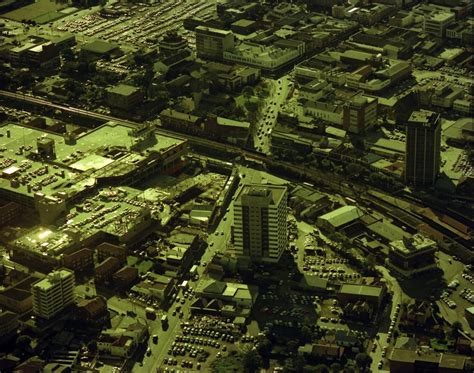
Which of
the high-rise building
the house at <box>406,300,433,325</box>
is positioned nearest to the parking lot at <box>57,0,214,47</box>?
the high-rise building

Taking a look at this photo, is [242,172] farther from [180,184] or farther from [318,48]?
[318,48]

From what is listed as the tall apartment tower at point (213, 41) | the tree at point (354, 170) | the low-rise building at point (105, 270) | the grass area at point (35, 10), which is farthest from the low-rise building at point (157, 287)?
the grass area at point (35, 10)

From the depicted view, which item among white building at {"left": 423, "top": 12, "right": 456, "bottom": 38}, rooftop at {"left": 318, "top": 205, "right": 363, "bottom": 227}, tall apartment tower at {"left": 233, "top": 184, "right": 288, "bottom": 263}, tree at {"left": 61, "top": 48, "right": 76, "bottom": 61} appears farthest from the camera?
white building at {"left": 423, "top": 12, "right": 456, "bottom": 38}

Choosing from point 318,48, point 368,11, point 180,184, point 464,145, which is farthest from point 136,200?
point 368,11

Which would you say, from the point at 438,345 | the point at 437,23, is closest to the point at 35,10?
the point at 437,23

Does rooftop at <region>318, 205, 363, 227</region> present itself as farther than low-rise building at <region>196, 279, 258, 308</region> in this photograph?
Yes

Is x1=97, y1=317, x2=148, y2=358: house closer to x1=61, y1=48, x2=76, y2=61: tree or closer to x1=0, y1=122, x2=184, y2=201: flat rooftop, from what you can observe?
x1=0, y1=122, x2=184, y2=201: flat rooftop
